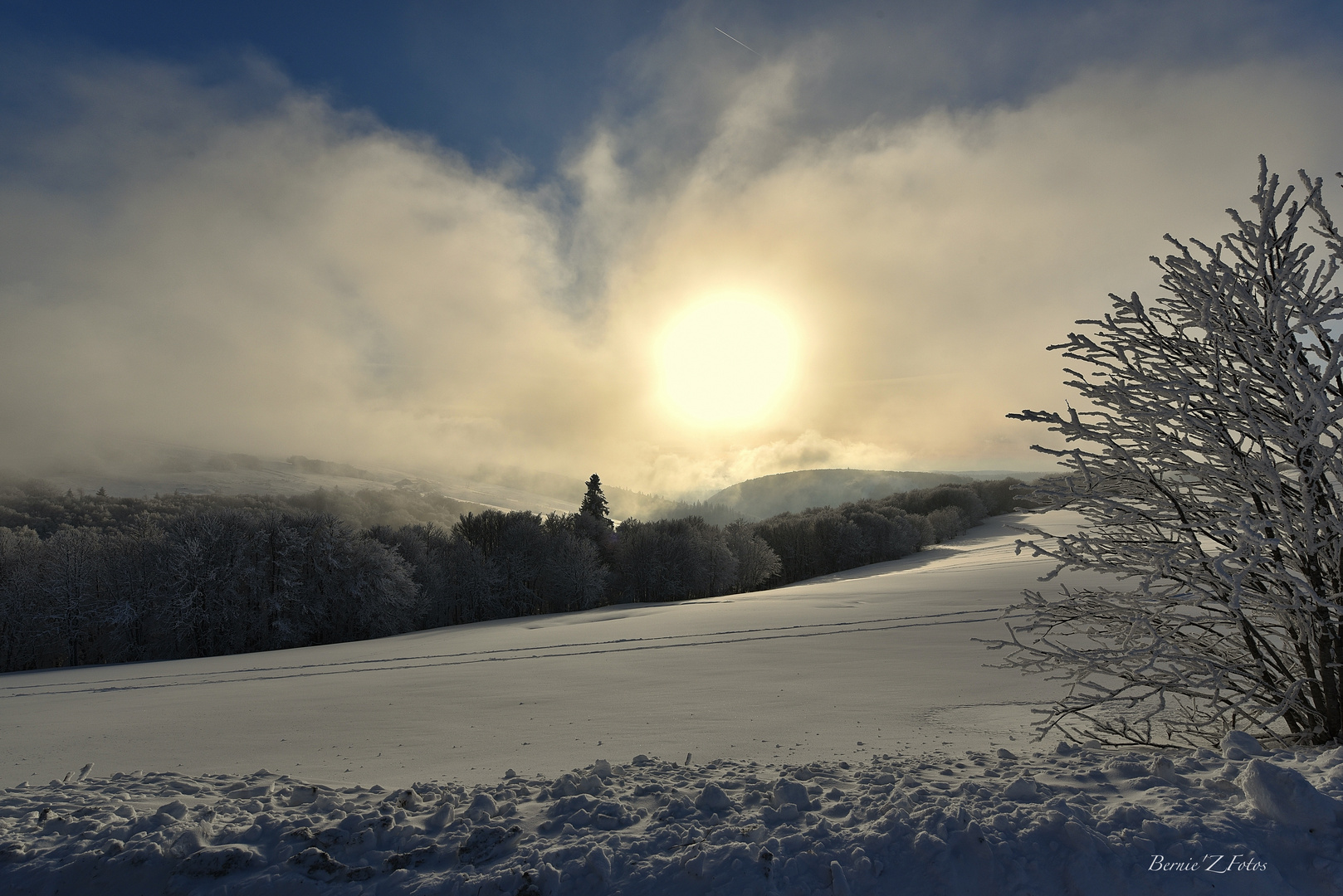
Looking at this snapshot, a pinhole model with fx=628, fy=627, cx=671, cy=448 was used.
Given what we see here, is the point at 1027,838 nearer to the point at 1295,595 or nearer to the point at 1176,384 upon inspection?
the point at 1295,595

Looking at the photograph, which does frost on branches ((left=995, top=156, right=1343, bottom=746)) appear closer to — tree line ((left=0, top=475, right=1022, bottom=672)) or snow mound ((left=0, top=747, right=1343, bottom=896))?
snow mound ((left=0, top=747, right=1343, bottom=896))

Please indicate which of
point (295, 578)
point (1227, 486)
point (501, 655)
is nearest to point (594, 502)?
point (295, 578)

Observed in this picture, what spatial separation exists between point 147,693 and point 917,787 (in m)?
16.9

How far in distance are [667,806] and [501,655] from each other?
14.6 metres

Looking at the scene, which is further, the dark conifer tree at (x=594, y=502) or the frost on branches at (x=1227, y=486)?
the dark conifer tree at (x=594, y=502)

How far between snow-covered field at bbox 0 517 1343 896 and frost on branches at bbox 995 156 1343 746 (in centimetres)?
80

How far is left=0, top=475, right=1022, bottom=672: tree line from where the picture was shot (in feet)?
105

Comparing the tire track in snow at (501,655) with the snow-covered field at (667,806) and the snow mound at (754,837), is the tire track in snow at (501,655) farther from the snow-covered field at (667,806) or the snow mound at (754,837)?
the snow mound at (754,837)

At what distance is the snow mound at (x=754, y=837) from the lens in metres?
2.91

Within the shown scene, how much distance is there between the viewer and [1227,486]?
464 centimetres

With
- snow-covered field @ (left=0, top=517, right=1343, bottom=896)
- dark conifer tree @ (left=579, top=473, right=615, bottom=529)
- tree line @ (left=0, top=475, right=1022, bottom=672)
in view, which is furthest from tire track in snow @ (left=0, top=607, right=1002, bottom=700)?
dark conifer tree @ (left=579, top=473, right=615, bottom=529)

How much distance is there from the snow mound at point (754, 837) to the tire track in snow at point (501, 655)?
12.7 m

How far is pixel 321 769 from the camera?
258 inches

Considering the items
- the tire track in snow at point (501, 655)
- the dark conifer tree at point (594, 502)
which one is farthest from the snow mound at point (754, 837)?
the dark conifer tree at point (594, 502)
